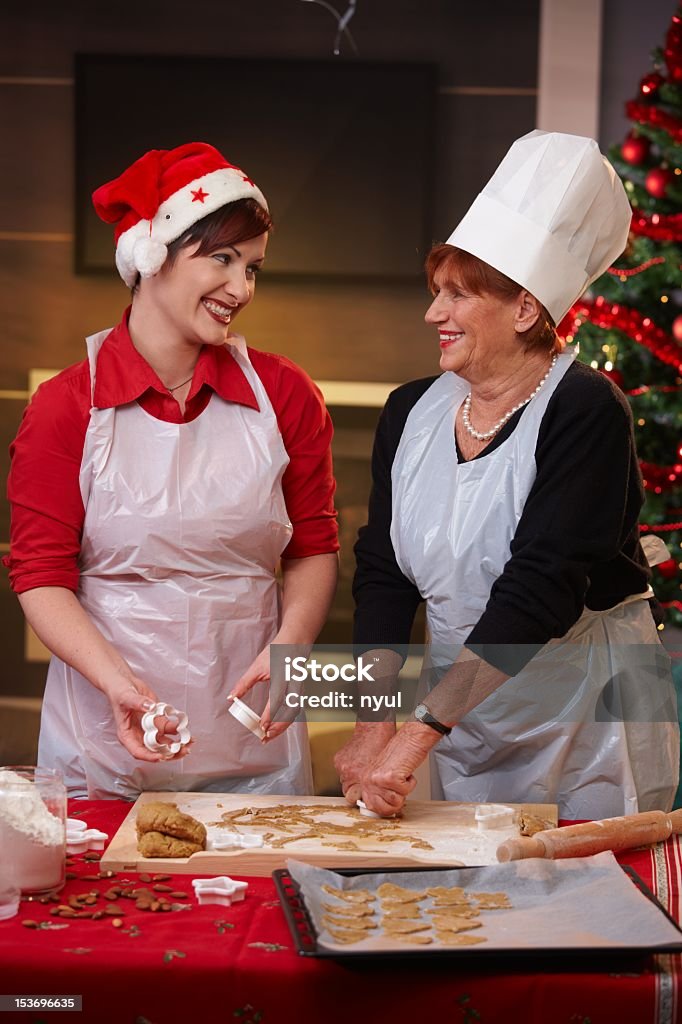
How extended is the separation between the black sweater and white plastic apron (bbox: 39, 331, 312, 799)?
0.21 meters

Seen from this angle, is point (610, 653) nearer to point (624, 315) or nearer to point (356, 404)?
point (624, 315)

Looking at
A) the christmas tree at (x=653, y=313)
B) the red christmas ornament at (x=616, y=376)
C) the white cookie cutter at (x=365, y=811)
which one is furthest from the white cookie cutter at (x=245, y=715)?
the red christmas ornament at (x=616, y=376)

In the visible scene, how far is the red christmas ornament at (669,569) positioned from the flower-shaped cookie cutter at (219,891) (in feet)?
6.30

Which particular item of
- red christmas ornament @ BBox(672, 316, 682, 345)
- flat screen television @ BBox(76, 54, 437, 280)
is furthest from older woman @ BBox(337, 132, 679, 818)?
flat screen television @ BBox(76, 54, 437, 280)

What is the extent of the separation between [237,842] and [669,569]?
5.94 feet

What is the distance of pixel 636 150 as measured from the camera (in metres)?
2.99

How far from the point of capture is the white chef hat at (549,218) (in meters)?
1.77

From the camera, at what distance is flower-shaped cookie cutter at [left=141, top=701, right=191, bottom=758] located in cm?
158

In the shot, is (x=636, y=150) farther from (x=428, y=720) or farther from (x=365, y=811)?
(x=365, y=811)

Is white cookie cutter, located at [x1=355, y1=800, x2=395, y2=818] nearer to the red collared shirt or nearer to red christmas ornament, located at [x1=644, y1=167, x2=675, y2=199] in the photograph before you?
the red collared shirt

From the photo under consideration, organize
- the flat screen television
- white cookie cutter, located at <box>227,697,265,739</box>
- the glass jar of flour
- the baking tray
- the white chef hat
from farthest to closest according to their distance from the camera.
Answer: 1. the flat screen television
2. the white chef hat
3. white cookie cutter, located at <box>227,697,265,739</box>
4. the glass jar of flour
5. the baking tray

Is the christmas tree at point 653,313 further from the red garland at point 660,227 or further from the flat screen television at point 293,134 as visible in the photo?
the flat screen television at point 293,134

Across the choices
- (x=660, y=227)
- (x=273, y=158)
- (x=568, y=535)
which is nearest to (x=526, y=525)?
(x=568, y=535)

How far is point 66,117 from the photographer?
139 inches
